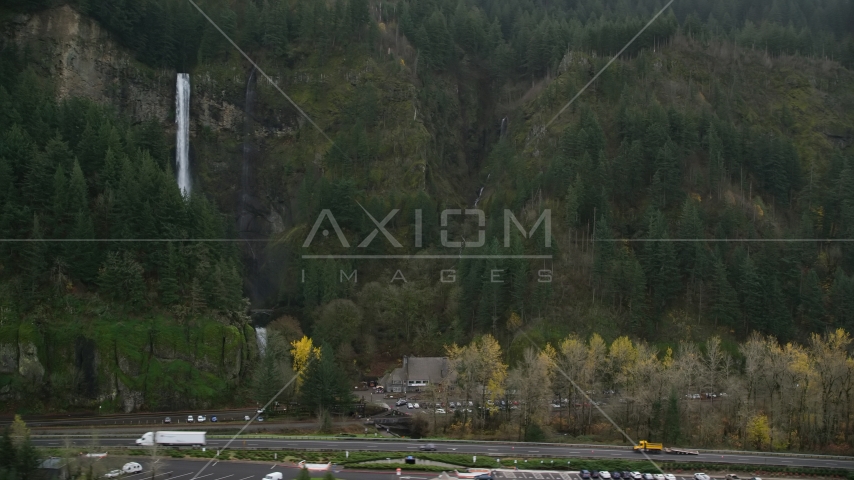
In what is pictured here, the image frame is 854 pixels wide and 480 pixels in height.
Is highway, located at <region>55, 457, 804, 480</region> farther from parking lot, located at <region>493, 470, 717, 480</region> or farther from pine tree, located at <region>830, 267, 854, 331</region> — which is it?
pine tree, located at <region>830, 267, 854, 331</region>

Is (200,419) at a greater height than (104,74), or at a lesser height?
lesser

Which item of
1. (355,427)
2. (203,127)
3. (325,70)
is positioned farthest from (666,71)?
(355,427)

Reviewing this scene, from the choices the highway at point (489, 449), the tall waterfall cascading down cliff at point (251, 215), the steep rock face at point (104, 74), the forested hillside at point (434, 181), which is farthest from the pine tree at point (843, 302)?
the steep rock face at point (104, 74)

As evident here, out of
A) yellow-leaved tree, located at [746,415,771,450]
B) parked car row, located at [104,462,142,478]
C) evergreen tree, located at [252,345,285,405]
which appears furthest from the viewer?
evergreen tree, located at [252,345,285,405]

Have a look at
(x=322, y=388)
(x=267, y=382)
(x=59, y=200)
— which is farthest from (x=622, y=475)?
(x=59, y=200)

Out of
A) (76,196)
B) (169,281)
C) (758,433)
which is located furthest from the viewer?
(76,196)

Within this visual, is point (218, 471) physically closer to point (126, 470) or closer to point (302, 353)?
point (126, 470)

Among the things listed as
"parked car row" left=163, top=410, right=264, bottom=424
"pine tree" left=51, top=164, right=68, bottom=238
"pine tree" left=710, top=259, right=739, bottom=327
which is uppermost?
"pine tree" left=51, top=164, right=68, bottom=238

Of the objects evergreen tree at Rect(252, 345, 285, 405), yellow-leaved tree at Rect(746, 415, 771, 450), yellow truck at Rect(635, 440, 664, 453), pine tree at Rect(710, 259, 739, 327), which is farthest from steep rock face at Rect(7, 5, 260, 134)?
yellow-leaved tree at Rect(746, 415, 771, 450)
